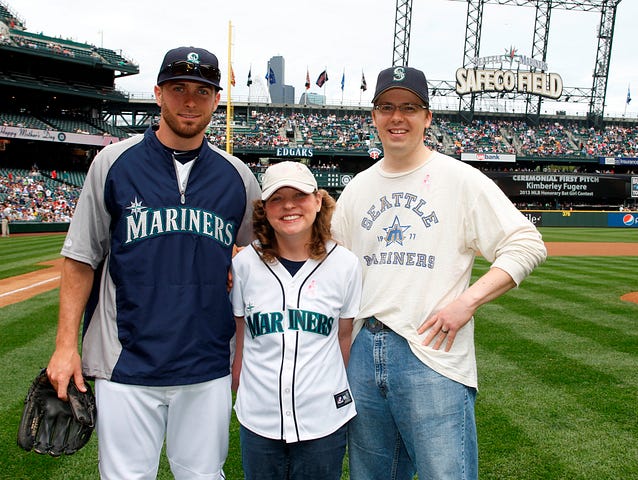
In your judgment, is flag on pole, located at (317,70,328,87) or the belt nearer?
the belt

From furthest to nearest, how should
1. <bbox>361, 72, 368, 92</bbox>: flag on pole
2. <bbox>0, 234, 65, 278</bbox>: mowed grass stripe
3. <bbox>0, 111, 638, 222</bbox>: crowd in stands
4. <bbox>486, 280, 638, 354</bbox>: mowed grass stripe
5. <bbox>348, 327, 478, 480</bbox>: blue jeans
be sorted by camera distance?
<bbox>361, 72, 368, 92</bbox>: flag on pole, <bbox>0, 111, 638, 222</bbox>: crowd in stands, <bbox>0, 234, 65, 278</bbox>: mowed grass stripe, <bbox>486, 280, 638, 354</bbox>: mowed grass stripe, <bbox>348, 327, 478, 480</bbox>: blue jeans

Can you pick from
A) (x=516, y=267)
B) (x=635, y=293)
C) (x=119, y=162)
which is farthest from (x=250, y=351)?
(x=635, y=293)

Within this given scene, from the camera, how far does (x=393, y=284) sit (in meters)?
2.29

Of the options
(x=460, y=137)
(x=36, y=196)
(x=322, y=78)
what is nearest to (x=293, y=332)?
(x=36, y=196)

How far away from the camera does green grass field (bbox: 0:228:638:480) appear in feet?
12.2

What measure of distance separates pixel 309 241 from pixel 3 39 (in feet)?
137

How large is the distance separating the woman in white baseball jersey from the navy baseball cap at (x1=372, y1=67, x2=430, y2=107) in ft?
1.74

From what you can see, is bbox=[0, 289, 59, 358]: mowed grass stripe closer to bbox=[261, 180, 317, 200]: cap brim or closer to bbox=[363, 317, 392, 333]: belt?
bbox=[261, 180, 317, 200]: cap brim

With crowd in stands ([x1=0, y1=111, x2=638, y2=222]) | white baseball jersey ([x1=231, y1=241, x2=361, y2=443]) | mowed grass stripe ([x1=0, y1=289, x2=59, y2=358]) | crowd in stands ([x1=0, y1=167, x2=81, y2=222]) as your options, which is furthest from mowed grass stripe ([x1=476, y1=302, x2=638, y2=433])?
crowd in stands ([x1=0, y1=111, x2=638, y2=222])

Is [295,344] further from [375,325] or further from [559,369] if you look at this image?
[559,369]

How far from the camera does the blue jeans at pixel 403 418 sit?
7.00ft

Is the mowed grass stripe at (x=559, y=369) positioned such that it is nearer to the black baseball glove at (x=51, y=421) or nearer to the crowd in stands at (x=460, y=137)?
the black baseball glove at (x=51, y=421)

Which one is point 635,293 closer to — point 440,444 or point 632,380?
point 632,380

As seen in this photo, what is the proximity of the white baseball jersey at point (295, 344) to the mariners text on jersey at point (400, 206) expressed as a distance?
197 mm
